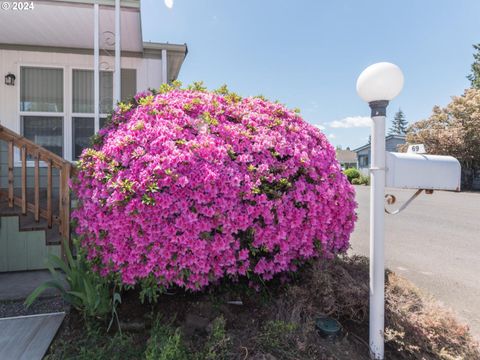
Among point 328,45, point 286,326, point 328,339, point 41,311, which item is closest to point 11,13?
point 41,311

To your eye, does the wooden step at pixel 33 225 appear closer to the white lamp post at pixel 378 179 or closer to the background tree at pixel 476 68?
the white lamp post at pixel 378 179

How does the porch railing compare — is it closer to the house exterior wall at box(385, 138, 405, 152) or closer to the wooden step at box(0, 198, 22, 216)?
the wooden step at box(0, 198, 22, 216)

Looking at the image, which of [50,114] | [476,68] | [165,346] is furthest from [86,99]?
[476,68]

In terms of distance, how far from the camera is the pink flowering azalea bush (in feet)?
6.06

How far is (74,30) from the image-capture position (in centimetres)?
431

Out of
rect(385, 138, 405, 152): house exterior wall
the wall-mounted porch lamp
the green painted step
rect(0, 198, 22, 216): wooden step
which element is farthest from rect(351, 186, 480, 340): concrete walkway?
rect(385, 138, 405, 152): house exterior wall

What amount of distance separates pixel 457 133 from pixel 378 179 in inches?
789

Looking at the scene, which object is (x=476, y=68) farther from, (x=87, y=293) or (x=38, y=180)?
(x=87, y=293)

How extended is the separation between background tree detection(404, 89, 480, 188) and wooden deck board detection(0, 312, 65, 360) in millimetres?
21033

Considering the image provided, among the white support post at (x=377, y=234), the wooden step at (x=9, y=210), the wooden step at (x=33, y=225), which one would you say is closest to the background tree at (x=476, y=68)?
the white support post at (x=377, y=234)

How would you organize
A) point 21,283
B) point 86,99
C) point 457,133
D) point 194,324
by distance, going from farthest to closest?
point 457,133 → point 86,99 → point 21,283 → point 194,324

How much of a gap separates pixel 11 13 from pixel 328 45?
468 inches

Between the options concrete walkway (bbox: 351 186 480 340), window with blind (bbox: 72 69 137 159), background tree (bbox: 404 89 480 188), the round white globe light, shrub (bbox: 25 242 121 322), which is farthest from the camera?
background tree (bbox: 404 89 480 188)

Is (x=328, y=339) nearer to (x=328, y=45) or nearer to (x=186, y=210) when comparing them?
(x=186, y=210)
